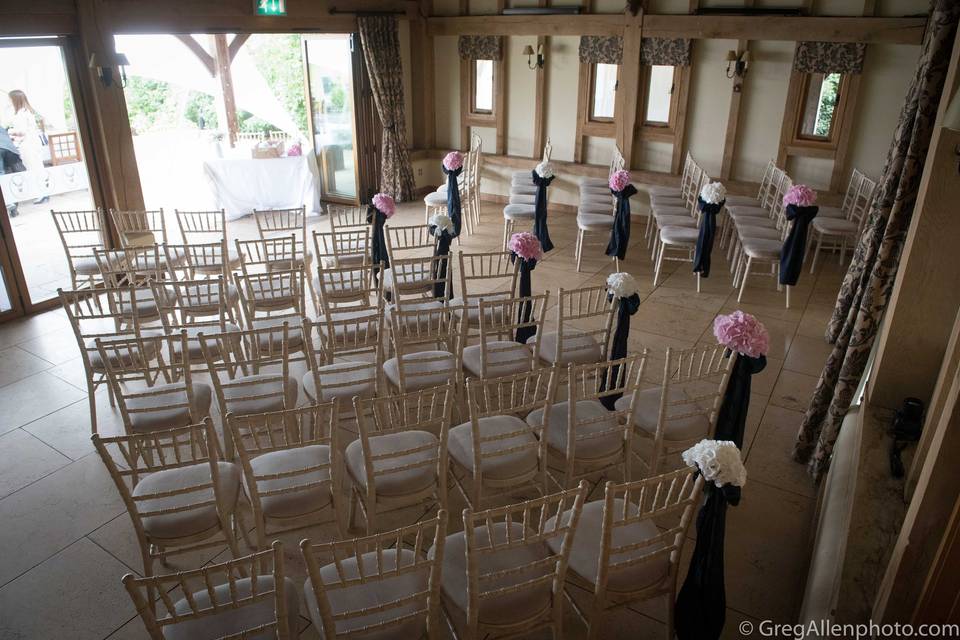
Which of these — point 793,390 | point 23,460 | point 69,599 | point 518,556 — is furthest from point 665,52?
point 69,599

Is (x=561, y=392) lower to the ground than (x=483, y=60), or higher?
lower

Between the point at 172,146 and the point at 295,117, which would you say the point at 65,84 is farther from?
the point at 295,117

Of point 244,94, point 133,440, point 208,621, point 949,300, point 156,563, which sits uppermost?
point 244,94

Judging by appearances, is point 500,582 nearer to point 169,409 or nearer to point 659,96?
point 169,409

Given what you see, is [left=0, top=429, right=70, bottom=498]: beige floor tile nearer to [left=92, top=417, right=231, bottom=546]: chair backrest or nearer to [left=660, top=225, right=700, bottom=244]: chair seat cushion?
[left=92, top=417, right=231, bottom=546]: chair backrest

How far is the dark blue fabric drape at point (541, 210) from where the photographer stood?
23.4 feet

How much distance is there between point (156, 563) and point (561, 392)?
2.68 m

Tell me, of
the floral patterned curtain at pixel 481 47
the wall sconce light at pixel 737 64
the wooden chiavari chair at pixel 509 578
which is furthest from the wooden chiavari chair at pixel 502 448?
the floral patterned curtain at pixel 481 47

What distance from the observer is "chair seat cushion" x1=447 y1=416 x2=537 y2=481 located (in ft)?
10.2

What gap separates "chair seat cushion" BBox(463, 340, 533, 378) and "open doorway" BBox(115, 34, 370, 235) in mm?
5441

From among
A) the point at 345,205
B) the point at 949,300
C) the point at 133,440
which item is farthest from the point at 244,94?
the point at 949,300

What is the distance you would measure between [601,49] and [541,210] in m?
2.69

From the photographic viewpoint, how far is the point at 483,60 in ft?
30.9

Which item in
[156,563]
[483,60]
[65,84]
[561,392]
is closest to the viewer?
[156,563]
